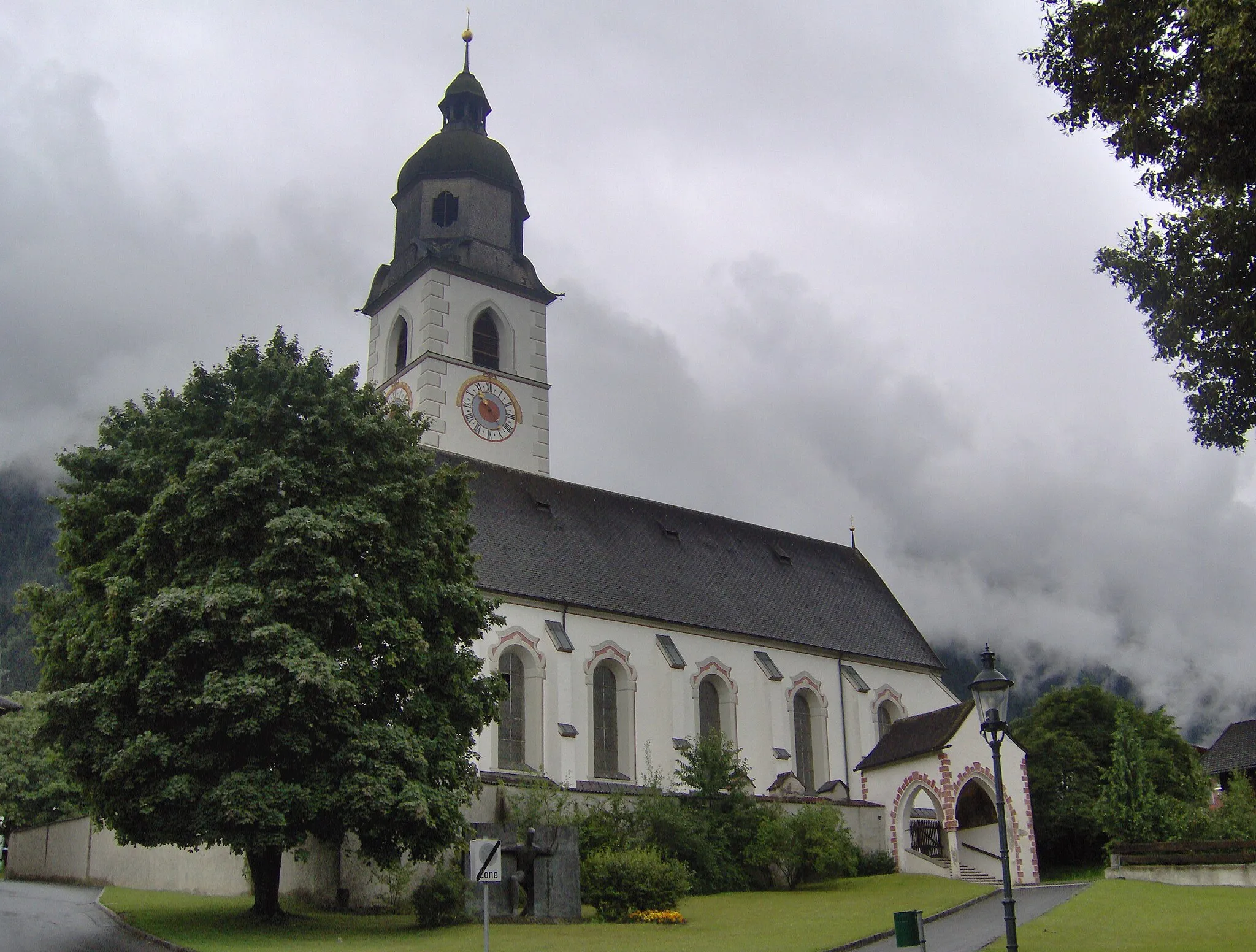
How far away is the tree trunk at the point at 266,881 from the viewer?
23203mm

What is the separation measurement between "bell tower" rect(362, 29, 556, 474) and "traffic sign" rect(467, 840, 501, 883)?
30.6 m

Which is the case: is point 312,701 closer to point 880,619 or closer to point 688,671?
point 688,671

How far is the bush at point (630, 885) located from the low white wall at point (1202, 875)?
1463 cm

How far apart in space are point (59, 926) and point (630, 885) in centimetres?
1102

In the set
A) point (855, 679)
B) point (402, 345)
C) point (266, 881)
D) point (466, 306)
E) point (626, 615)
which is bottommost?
point (266, 881)

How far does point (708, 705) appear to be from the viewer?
39781 mm

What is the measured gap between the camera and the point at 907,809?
38.8m

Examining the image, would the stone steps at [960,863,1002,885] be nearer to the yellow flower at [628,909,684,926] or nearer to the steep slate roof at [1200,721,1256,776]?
the yellow flower at [628,909,684,926]

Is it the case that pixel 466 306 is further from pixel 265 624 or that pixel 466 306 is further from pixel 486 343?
pixel 265 624

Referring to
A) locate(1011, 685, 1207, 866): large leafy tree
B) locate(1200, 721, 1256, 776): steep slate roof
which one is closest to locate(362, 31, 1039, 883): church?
locate(1011, 685, 1207, 866): large leafy tree

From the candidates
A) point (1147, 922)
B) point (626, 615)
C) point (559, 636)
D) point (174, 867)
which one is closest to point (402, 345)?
point (626, 615)

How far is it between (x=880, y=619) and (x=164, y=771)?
1251 inches

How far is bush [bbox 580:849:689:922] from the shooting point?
25.9m

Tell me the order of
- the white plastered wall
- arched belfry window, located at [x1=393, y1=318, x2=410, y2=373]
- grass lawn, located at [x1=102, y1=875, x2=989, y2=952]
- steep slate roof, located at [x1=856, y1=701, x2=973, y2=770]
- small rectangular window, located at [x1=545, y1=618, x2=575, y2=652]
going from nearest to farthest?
grass lawn, located at [x1=102, y1=875, x2=989, y2=952], the white plastered wall, small rectangular window, located at [x1=545, y1=618, x2=575, y2=652], steep slate roof, located at [x1=856, y1=701, x2=973, y2=770], arched belfry window, located at [x1=393, y1=318, x2=410, y2=373]
